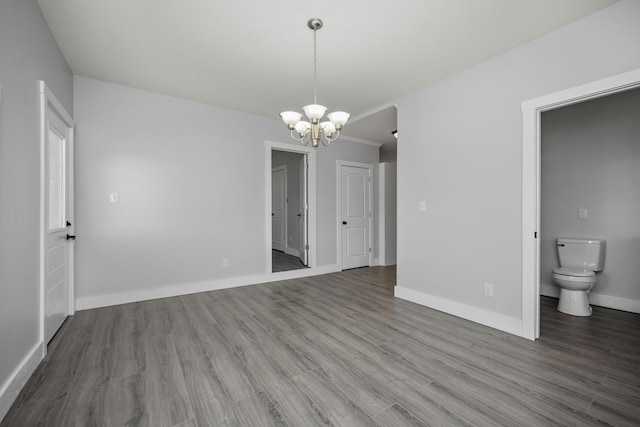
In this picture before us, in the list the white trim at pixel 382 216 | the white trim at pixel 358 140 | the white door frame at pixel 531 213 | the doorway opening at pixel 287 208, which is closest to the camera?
the white door frame at pixel 531 213

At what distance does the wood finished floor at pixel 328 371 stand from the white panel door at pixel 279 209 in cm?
410

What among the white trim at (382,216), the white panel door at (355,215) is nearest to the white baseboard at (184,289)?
the white panel door at (355,215)

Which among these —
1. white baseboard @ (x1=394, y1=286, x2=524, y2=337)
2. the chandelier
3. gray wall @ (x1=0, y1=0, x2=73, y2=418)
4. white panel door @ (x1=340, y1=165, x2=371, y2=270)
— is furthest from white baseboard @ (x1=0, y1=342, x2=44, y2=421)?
white panel door @ (x1=340, y1=165, x2=371, y2=270)

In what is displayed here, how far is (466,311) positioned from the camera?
9.33ft

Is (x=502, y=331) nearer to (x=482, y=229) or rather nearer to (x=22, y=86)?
(x=482, y=229)

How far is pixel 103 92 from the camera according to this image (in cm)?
318

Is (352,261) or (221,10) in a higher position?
(221,10)

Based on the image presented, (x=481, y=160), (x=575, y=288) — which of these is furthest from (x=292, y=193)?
(x=575, y=288)

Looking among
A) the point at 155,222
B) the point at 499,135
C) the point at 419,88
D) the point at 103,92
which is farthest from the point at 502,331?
the point at 103,92

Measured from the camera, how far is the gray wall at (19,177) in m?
1.56

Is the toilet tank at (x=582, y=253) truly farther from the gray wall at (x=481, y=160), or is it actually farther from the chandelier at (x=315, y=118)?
the chandelier at (x=315, y=118)

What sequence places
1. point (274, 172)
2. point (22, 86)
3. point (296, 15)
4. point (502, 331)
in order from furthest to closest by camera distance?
point (274, 172) → point (502, 331) → point (296, 15) → point (22, 86)

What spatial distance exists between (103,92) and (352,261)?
14.3 feet

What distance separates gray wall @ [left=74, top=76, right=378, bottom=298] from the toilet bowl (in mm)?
3665
